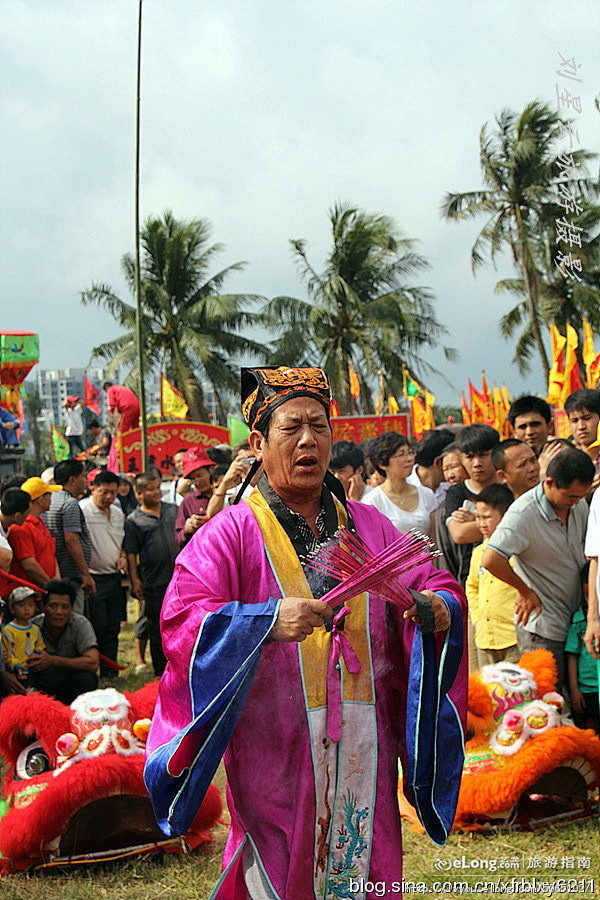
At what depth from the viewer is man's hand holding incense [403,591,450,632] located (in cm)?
234

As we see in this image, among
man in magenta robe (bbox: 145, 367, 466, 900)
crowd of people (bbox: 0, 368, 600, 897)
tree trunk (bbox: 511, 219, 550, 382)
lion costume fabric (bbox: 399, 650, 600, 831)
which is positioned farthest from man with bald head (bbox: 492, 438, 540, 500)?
tree trunk (bbox: 511, 219, 550, 382)

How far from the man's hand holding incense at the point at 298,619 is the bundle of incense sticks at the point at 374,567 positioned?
0.29 feet

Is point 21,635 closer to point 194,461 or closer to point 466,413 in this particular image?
point 194,461

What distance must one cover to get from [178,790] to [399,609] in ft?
2.41

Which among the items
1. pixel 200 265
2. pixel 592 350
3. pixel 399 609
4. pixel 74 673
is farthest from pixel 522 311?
pixel 399 609

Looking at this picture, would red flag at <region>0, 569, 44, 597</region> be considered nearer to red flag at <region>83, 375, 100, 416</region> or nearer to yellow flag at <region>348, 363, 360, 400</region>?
red flag at <region>83, 375, 100, 416</region>

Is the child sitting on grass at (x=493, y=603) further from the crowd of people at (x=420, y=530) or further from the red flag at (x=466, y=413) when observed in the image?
the red flag at (x=466, y=413)

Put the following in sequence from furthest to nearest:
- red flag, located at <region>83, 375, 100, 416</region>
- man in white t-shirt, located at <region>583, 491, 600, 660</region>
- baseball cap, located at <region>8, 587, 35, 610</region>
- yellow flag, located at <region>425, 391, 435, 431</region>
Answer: red flag, located at <region>83, 375, 100, 416</region> < yellow flag, located at <region>425, 391, 435, 431</region> < baseball cap, located at <region>8, 587, 35, 610</region> < man in white t-shirt, located at <region>583, 491, 600, 660</region>

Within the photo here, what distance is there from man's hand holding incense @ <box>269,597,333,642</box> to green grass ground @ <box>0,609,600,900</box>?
6.16 feet

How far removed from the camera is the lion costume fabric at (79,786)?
3891 mm

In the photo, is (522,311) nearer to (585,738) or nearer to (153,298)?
(153,298)

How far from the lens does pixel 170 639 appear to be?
92.1 inches

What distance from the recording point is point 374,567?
2291 mm

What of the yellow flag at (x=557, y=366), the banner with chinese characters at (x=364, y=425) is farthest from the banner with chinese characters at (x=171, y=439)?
the yellow flag at (x=557, y=366)
